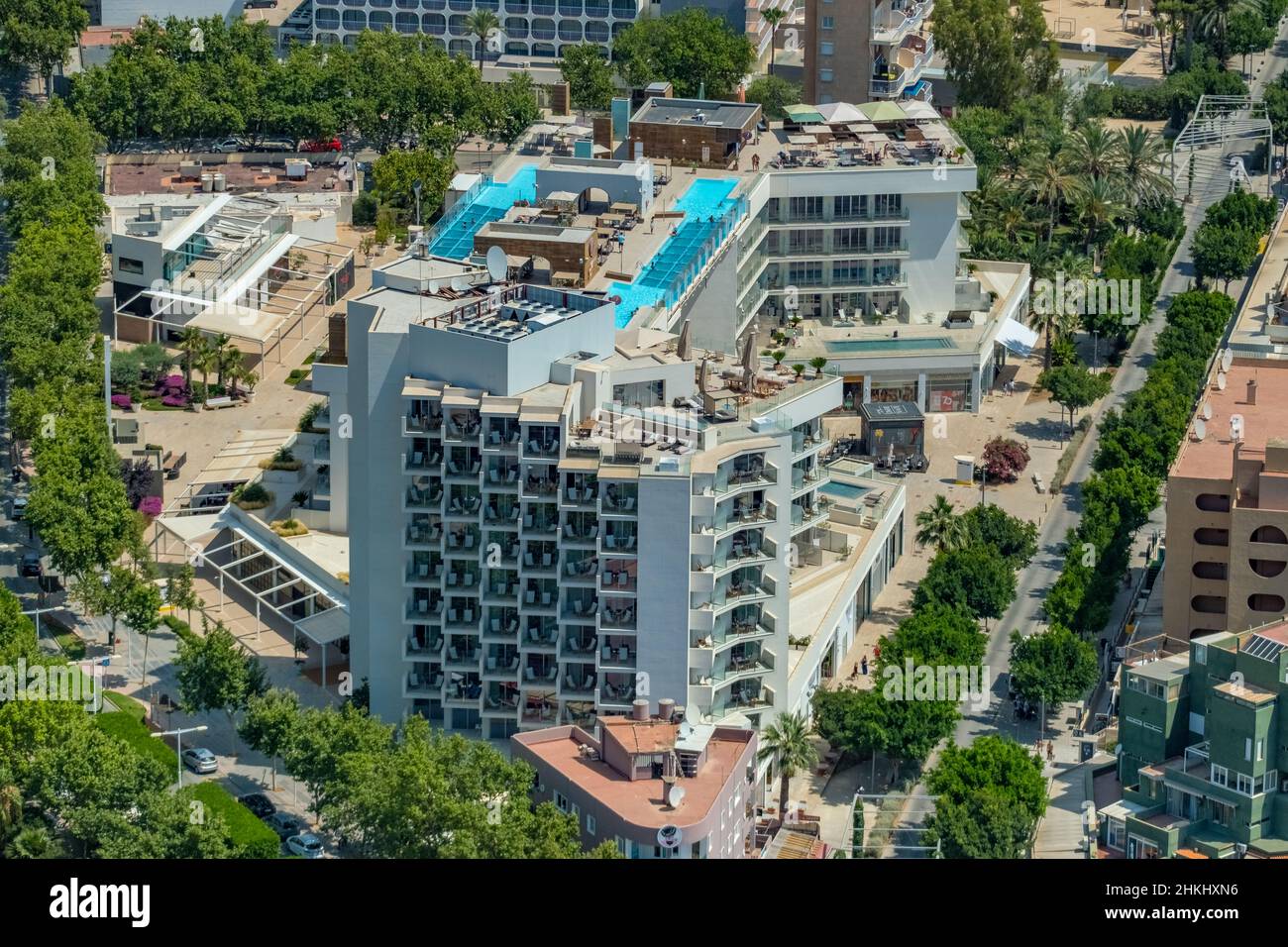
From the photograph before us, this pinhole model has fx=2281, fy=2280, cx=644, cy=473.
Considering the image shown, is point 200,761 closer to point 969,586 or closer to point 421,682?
point 421,682

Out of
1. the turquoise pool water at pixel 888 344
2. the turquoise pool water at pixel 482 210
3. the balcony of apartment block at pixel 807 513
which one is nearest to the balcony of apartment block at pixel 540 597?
the balcony of apartment block at pixel 807 513

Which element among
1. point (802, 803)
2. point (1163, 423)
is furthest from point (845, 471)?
point (802, 803)

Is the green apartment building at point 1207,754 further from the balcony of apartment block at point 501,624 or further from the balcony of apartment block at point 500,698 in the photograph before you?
the balcony of apartment block at point 501,624

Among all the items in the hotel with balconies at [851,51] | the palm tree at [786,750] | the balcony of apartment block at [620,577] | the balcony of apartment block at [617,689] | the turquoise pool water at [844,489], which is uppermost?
the hotel with balconies at [851,51]

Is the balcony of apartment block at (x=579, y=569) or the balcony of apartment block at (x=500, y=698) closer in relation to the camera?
the balcony of apartment block at (x=579, y=569)

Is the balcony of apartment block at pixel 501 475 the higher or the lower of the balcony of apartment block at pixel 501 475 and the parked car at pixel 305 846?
the higher

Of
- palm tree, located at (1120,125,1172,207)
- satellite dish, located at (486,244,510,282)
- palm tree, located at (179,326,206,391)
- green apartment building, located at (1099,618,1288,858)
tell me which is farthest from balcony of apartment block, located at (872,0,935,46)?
green apartment building, located at (1099,618,1288,858)
